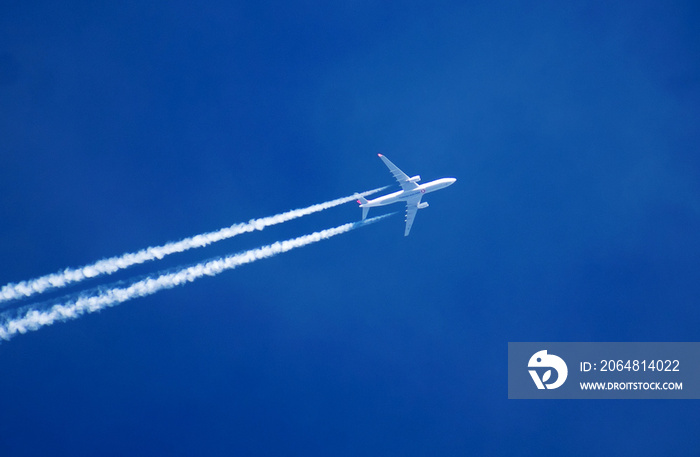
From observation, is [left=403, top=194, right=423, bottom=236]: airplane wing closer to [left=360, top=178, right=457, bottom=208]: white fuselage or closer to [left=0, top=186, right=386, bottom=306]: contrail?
[left=360, top=178, right=457, bottom=208]: white fuselage

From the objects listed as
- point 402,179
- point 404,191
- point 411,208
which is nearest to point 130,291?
point 404,191

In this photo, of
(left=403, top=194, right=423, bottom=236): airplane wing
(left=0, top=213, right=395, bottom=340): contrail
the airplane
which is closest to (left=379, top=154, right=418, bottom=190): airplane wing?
the airplane

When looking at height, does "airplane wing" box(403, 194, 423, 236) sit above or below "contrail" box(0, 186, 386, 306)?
above

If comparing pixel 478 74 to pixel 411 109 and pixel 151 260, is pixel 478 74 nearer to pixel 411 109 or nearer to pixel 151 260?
pixel 411 109

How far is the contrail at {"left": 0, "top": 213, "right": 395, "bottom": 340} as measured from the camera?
45.9 m

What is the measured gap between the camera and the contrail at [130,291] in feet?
151

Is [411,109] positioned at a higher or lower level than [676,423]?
higher

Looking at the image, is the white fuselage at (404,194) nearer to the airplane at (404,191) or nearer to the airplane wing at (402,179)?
the airplane at (404,191)

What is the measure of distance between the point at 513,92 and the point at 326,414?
5327 cm

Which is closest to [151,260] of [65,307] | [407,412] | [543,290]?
[65,307]

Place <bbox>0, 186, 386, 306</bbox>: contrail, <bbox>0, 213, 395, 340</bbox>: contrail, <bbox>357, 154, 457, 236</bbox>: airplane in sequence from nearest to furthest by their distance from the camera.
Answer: <bbox>0, 213, 395, 340</bbox>: contrail
<bbox>0, 186, 386, 306</bbox>: contrail
<bbox>357, 154, 457, 236</bbox>: airplane

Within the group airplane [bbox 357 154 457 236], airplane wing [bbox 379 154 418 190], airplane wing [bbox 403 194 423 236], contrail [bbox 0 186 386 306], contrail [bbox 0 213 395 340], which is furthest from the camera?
airplane wing [bbox 403 194 423 236]

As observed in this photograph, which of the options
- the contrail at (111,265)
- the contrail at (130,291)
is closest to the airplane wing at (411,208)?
the contrail at (130,291)

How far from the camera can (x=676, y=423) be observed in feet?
229
